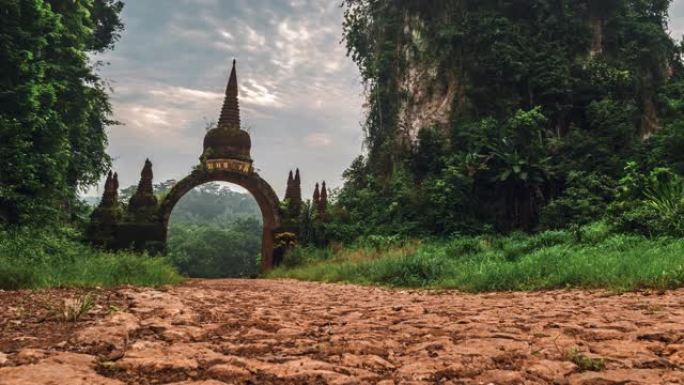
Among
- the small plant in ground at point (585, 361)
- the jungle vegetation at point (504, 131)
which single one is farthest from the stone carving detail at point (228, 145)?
the small plant in ground at point (585, 361)

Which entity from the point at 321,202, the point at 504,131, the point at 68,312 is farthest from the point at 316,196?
the point at 68,312

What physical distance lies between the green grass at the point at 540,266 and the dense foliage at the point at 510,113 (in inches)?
151

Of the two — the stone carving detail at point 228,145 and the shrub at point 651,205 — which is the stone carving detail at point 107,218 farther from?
the shrub at point 651,205

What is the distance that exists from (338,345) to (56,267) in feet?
22.0

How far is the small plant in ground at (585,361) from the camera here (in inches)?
98.1

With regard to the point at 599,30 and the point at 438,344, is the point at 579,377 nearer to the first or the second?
the point at 438,344

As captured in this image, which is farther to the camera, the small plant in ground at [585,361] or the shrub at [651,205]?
the shrub at [651,205]

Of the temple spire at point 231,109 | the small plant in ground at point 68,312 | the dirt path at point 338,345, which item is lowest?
the dirt path at point 338,345

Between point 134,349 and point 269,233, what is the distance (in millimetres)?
18959

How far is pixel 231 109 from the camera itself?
2294 centimetres

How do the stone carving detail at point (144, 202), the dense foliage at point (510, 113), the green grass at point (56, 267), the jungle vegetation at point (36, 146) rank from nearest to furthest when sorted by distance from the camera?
the green grass at point (56, 267) < the jungle vegetation at point (36, 146) < the dense foliage at point (510, 113) < the stone carving detail at point (144, 202)

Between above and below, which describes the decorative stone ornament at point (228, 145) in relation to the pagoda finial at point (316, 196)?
above

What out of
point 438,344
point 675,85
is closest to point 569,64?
point 675,85

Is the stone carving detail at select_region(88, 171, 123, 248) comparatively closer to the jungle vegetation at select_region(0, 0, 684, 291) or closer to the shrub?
the jungle vegetation at select_region(0, 0, 684, 291)
